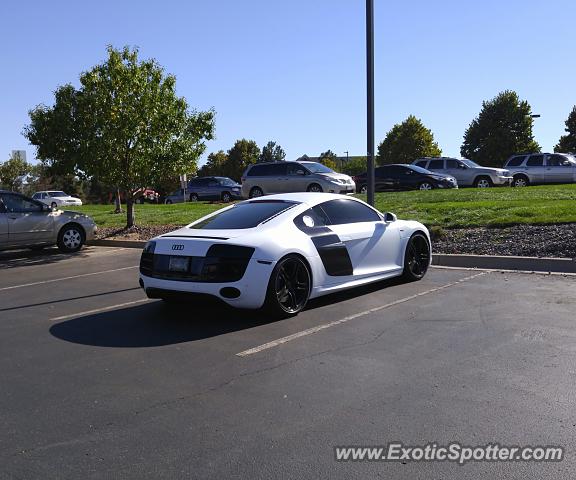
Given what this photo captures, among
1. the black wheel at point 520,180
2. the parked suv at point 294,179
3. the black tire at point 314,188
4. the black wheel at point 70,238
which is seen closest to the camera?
the black wheel at point 70,238

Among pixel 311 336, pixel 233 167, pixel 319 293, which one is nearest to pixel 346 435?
pixel 311 336

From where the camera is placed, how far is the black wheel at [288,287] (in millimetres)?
6578

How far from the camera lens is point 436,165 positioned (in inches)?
1117

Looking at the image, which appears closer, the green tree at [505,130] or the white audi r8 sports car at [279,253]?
the white audi r8 sports car at [279,253]

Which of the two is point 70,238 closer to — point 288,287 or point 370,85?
point 370,85

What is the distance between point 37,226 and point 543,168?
2091 cm

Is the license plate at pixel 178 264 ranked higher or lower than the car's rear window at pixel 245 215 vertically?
lower

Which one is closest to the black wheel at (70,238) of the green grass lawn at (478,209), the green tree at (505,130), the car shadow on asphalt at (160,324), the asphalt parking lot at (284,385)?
the green grass lawn at (478,209)

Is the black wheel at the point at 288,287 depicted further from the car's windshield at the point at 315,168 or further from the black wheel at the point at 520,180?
the black wheel at the point at 520,180

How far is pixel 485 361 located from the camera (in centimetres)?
507

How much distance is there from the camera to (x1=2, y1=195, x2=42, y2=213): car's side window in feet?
46.3

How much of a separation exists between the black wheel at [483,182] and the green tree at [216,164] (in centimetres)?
6020

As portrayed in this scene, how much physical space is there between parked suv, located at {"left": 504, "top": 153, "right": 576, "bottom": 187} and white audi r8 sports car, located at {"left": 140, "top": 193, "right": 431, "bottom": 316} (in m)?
20.0

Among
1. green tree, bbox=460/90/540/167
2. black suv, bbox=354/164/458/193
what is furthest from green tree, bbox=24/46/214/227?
green tree, bbox=460/90/540/167
